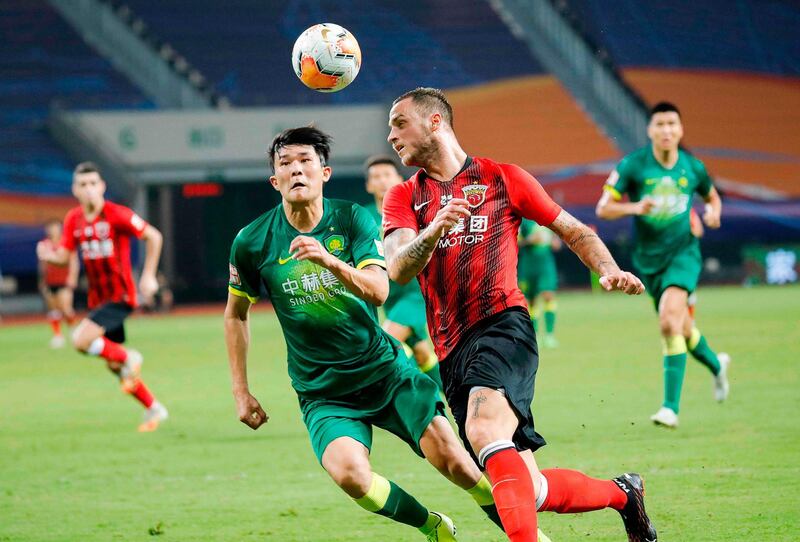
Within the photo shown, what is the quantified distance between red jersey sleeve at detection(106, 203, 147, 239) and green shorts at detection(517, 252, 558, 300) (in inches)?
351

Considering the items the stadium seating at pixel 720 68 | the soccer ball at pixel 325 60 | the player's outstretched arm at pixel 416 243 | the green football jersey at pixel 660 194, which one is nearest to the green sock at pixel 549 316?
the green football jersey at pixel 660 194

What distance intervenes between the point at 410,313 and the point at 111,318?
2944 millimetres

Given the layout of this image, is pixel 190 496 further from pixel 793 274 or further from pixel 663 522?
pixel 793 274

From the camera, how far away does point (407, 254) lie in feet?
16.2

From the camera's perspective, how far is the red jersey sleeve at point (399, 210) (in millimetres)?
5270

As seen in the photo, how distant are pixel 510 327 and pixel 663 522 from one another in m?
1.68

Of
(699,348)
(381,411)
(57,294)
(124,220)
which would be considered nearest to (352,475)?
(381,411)

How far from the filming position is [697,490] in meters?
6.93

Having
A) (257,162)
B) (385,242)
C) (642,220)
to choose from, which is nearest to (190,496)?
(385,242)

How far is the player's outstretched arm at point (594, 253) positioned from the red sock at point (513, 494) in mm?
809

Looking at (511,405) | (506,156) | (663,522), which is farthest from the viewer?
(506,156)

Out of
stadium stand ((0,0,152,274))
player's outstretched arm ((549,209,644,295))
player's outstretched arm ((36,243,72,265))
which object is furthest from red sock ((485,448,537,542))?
stadium stand ((0,0,152,274))

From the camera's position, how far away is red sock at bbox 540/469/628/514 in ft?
17.1

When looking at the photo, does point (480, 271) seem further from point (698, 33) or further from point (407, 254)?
point (698, 33)
